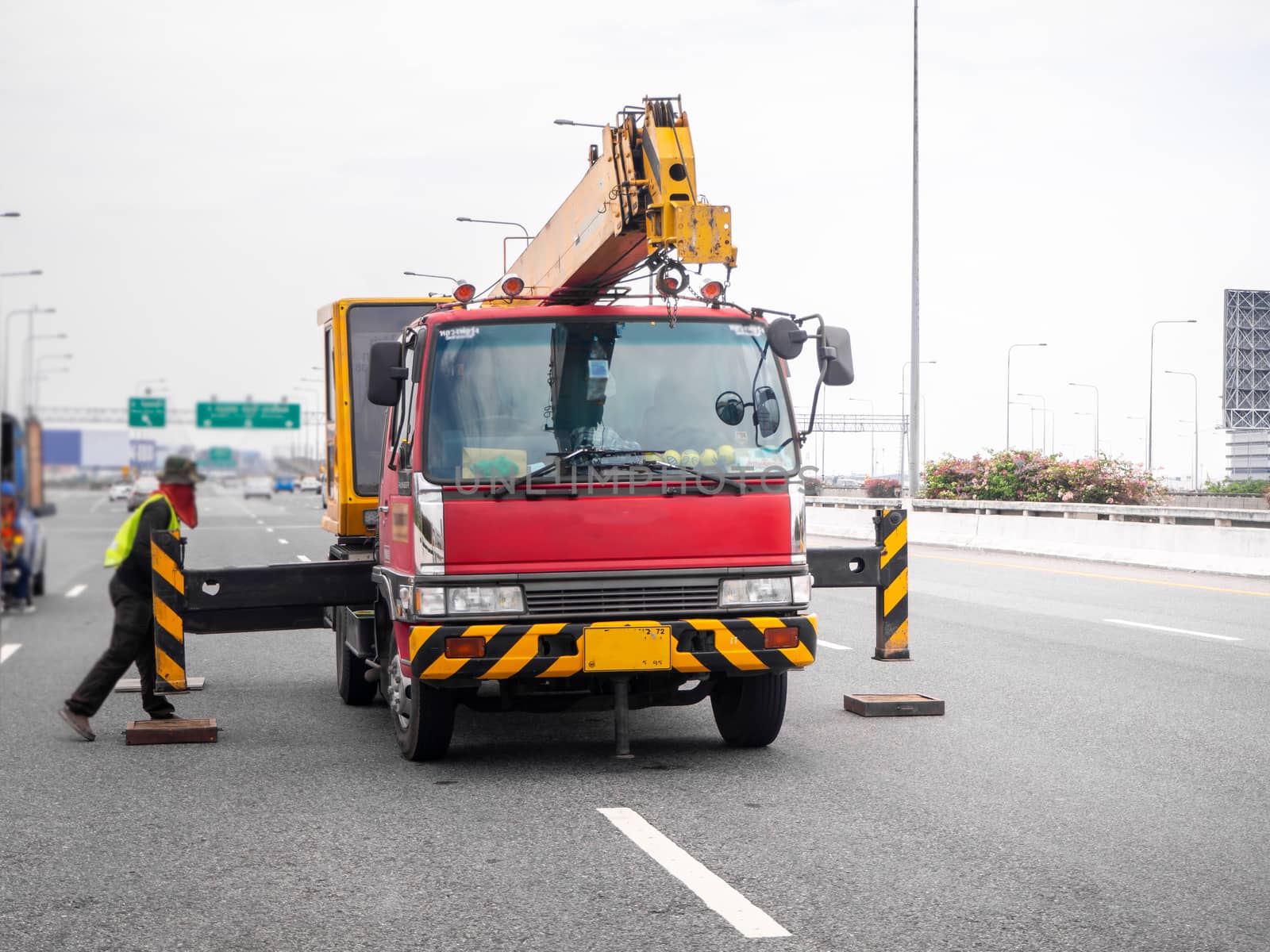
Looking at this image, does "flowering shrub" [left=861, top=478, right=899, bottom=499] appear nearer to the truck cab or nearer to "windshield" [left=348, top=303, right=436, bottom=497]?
"windshield" [left=348, top=303, right=436, bottom=497]

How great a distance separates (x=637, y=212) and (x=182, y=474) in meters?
3.06

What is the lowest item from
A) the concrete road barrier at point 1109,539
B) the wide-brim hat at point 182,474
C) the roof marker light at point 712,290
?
the concrete road barrier at point 1109,539

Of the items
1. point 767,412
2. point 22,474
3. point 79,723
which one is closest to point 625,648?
point 767,412

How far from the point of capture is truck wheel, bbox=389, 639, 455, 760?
26.6 feet

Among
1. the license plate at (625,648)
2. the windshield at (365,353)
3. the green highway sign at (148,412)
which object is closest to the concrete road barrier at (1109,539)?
the windshield at (365,353)

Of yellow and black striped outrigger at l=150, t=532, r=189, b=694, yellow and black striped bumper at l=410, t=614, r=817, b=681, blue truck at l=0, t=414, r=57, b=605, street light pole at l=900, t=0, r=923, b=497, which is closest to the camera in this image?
blue truck at l=0, t=414, r=57, b=605

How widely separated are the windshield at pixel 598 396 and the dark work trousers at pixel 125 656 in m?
2.59

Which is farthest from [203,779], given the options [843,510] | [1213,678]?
[843,510]

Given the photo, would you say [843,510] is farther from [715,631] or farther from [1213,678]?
[715,631]

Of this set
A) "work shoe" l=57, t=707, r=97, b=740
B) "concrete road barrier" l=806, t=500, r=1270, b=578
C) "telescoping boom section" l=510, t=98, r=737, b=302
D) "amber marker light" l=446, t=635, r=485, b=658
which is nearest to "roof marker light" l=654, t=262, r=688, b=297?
"telescoping boom section" l=510, t=98, r=737, b=302

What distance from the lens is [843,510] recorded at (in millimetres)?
39750

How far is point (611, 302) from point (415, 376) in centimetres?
123

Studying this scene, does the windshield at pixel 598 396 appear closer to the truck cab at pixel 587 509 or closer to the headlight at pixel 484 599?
the truck cab at pixel 587 509

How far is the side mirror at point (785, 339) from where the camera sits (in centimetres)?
809
